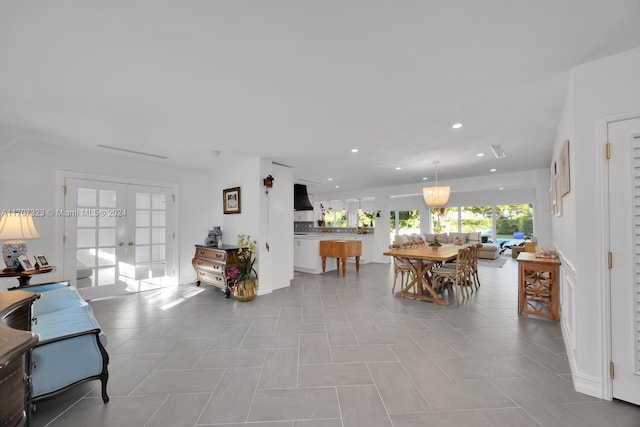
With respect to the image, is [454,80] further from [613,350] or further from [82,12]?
[82,12]

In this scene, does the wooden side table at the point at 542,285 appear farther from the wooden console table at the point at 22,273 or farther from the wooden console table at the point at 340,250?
the wooden console table at the point at 22,273

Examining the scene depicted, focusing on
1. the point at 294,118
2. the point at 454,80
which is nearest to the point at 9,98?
the point at 294,118

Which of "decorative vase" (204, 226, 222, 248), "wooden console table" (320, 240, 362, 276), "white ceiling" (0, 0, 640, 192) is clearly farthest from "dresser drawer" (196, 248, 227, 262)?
"wooden console table" (320, 240, 362, 276)

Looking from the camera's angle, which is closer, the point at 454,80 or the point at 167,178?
the point at 454,80

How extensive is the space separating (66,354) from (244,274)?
7.95ft

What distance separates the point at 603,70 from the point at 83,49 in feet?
11.3

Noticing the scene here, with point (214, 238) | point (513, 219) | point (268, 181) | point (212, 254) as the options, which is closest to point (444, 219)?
point (513, 219)

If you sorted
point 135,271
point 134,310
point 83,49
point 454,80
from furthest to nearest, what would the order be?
point 135,271 → point 134,310 → point 454,80 → point 83,49

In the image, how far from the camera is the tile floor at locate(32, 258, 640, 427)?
160cm

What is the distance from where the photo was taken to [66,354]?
5.37ft

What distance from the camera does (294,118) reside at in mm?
2742

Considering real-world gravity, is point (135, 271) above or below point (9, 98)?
below

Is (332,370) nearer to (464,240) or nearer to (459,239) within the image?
(459,239)

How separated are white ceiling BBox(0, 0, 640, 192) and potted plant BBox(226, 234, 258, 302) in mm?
1709
